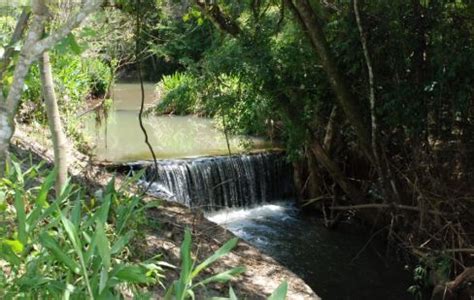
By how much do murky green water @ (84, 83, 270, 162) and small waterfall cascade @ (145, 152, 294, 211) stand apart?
465mm

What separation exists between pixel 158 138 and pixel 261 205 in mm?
4159

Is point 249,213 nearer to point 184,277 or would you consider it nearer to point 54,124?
point 54,124

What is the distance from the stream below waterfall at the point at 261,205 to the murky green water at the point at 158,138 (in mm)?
22

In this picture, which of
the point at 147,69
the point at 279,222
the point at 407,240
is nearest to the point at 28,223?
the point at 407,240

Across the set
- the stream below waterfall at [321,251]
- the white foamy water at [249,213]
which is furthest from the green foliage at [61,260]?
the white foamy water at [249,213]

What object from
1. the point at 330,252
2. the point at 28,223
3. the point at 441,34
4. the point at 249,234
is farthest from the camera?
the point at 249,234

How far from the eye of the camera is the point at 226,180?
372 inches

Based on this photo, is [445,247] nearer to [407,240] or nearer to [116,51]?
[407,240]

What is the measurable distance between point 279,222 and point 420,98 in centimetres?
400

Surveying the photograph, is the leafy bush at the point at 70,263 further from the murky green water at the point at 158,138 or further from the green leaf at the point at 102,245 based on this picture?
the murky green water at the point at 158,138

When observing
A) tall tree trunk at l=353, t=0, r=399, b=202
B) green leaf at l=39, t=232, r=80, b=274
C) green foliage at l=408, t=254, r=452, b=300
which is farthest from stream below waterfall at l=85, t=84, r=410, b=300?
green leaf at l=39, t=232, r=80, b=274

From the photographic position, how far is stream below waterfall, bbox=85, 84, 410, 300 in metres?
6.75

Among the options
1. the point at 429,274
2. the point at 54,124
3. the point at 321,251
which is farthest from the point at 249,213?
the point at 54,124

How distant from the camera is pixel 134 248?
369 centimetres
